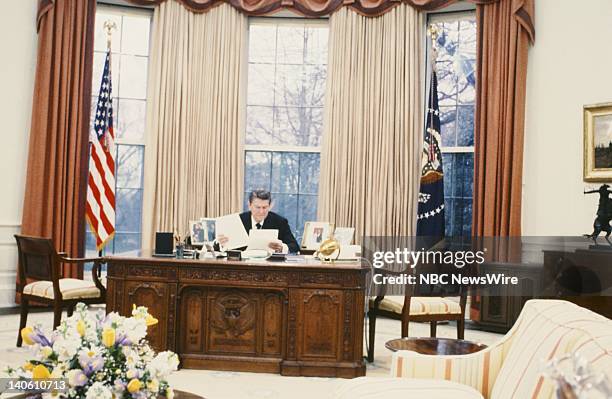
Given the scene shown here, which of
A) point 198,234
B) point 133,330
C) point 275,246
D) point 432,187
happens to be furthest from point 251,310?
point 432,187

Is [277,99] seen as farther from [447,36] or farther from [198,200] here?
[447,36]

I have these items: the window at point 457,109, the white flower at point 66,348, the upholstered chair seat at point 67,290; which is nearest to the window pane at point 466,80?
the window at point 457,109

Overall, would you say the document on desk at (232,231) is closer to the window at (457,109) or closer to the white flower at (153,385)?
the white flower at (153,385)

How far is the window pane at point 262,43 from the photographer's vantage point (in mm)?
7648

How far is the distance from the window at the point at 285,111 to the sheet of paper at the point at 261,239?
8.58 ft

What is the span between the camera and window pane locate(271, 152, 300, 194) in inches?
302

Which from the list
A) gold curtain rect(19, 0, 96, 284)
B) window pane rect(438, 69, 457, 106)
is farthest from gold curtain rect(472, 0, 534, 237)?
gold curtain rect(19, 0, 96, 284)

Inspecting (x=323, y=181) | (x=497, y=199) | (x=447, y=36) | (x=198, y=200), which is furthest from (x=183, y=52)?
(x=497, y=199)

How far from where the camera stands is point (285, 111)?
7.66 meters

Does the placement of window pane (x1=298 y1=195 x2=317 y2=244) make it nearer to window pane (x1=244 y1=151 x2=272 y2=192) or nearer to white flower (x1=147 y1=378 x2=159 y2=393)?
window pane (x1=244 y1=151 x2=272 y2=192)

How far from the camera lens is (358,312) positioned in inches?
178

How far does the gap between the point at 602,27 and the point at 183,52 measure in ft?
15.0

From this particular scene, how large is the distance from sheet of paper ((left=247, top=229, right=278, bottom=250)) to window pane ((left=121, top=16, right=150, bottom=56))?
11.8 feet

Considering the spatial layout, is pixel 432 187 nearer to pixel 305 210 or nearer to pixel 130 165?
pixel 305 210
